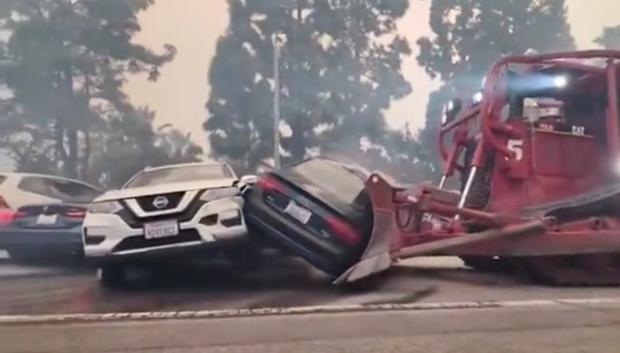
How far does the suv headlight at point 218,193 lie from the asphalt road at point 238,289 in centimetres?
61

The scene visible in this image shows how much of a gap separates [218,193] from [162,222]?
0.41 m

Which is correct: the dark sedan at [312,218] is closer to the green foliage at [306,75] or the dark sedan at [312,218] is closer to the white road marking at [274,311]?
the white road marking at [274,311]

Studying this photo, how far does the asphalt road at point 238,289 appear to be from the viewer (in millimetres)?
4426

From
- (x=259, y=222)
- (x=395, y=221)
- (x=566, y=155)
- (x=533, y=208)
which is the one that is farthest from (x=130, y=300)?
(x=566, y=155)

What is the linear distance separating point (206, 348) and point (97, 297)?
2.02 metres

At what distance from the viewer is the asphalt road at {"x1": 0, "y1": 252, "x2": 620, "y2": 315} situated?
4426 millimetres

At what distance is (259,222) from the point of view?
495 cm

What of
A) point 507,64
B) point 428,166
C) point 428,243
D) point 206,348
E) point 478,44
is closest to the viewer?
point 206,348

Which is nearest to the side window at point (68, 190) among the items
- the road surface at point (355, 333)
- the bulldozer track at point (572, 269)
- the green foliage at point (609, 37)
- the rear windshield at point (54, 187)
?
the rear windshield at point (54, 187)

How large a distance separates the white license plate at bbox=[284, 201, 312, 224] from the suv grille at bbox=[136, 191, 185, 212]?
2.31 ft

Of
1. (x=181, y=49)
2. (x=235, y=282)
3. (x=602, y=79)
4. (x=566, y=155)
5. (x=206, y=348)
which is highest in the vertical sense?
(x=181, y=49)

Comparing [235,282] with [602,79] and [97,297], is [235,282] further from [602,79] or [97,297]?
[602,79]

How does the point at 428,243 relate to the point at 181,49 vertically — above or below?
below

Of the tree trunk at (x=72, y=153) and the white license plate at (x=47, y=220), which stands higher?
the tree trunk at (x=72, y=153)
